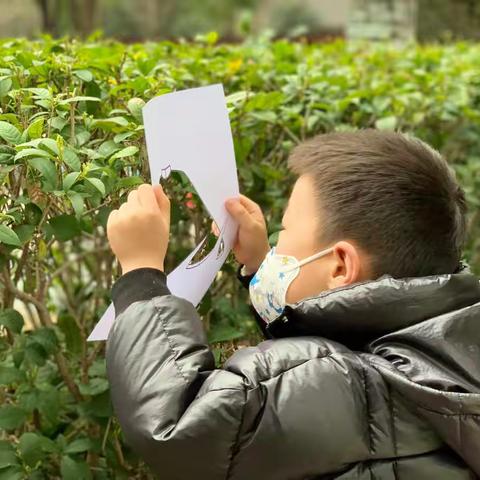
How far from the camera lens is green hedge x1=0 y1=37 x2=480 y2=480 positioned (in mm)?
1808

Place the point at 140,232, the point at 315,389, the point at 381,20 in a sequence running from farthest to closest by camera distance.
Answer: the point at 381,20, the point at 140,232, the point at 315,389

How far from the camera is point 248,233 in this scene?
6.21 ft

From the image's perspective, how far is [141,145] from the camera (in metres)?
1.91

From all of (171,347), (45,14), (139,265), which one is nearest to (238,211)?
(139,265)

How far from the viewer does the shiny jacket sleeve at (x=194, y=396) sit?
57.6 inches

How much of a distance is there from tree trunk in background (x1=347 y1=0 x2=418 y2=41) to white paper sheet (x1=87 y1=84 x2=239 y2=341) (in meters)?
8.84

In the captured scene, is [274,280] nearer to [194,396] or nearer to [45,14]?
[194,396]

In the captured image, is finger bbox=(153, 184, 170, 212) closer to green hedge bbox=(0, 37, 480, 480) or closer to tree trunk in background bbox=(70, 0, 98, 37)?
green hedge bbox=(0, 37, 480, 480)

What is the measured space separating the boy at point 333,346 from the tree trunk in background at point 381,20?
8.86 m

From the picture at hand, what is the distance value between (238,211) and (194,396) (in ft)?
1.50

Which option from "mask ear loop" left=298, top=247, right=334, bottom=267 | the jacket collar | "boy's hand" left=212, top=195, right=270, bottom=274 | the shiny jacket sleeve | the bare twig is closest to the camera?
the shiny jacket sleeve

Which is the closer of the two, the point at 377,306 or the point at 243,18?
the point at 377,306

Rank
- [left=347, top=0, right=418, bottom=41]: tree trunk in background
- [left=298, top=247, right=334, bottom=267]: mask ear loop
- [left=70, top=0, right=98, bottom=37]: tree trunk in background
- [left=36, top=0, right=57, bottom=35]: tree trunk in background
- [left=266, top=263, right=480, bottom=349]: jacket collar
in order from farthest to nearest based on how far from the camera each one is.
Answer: [left=36, top=0, right=57, bottom=35]: tree trunk in background < [left=70, top=0, right=98, bottom=37]: tree trunk in background < [left=347, top=0, right=418, bottom=41]: tree trunk in background < [left=298, top=247, right=334, bottom=267]: mask ear loop < [left=266, top=263, right=480, bottom=349]: jacket collar

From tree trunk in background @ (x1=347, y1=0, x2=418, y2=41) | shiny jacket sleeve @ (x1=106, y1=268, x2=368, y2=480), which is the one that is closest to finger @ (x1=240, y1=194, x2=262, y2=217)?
shiny jacket sleeve @ (x1=106, y1=268, x2=368, y2=480)
